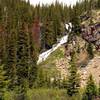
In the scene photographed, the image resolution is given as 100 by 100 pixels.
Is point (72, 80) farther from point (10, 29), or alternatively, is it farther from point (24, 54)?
point (10, 29)

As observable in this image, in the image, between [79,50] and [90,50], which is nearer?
[90,50]

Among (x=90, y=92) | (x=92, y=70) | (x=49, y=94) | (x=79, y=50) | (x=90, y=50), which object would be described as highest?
(x=79, y=50)

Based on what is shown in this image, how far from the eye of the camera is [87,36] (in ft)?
412

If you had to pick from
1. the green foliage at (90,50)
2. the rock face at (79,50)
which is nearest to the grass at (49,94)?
the rock face at (79,50)

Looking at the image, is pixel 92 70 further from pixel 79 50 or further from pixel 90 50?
pixel 79 50

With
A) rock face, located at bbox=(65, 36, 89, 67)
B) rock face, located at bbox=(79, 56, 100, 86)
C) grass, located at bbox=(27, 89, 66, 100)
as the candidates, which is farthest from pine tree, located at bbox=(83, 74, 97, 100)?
rock face, located at bbox=(65, 36, 89, 67)

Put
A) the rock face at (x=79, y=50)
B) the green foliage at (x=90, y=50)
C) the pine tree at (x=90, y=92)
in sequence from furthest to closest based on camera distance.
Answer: the rock face at (x=79, y=50)
the green foliage at (x=90, y=50)
the pine tree at (x=90, y=92)

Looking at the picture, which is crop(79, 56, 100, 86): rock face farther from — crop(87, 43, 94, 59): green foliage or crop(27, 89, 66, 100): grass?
crop(27, 89, 66, 100): grass

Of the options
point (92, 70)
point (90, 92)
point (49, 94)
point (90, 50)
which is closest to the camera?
point (90, 92)

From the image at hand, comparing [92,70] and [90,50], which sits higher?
[90,50]

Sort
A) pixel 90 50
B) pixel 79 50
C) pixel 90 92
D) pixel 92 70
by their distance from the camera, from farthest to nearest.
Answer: pixel 79 50, pixel 90 50, pixel 92 70, pixel 90 92

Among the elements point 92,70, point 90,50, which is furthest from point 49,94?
point 90,50

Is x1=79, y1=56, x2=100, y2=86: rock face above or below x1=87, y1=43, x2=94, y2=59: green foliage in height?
below

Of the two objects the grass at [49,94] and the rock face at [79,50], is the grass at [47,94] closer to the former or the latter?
the grass at [49,94]
